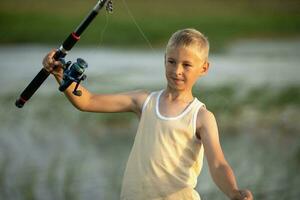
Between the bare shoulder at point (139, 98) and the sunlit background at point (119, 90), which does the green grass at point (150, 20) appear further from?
the bare shoulder at point (139, 98)

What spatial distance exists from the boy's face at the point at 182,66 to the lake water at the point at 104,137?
2518mm

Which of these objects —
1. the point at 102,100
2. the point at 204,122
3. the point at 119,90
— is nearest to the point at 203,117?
the point at 204,122

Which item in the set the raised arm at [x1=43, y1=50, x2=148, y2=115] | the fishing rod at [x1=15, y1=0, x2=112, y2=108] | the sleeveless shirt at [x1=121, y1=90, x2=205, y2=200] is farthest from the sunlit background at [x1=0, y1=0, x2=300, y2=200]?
the sleeveless shirt at [x1=121, y1=90, x2=205, y2=200]

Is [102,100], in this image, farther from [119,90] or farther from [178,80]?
[119,90]

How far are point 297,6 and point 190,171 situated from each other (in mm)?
19675

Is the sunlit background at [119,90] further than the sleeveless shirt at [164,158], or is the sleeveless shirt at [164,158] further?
the sunlit background at [119,90]

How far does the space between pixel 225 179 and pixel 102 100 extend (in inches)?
25.2

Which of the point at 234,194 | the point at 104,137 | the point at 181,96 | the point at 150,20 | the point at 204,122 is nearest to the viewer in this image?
the point at 234,194

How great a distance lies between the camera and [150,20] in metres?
20.2

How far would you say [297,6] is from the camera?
23.6 m

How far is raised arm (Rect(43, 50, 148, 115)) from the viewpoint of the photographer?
4336 millimetres

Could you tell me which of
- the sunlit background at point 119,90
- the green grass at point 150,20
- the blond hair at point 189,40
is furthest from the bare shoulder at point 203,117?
the green grass at point 150,20

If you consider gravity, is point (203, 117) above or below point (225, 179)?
above

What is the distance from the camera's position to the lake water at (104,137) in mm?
7078
